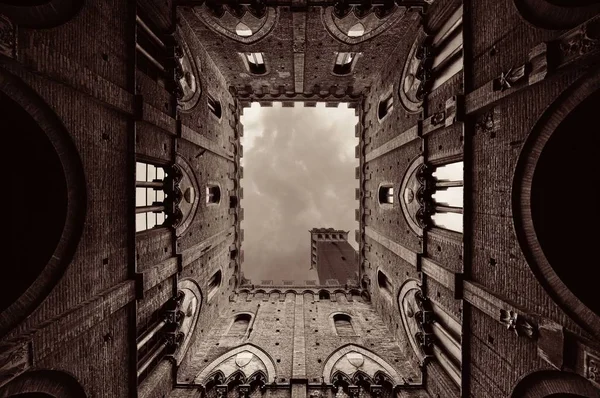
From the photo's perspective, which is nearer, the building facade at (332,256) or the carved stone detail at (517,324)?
the carved stone detail at (517,324)

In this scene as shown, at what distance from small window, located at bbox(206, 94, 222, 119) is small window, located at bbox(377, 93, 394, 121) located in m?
8.91

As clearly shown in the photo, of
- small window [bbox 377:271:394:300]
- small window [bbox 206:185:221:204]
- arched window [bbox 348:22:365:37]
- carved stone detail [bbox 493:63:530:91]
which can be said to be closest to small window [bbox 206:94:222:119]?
small window [bbox 206:185:221:204]

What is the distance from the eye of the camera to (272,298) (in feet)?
61.6

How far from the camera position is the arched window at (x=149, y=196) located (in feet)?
30.9

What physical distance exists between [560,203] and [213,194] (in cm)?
1371

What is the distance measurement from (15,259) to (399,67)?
49.5 ft

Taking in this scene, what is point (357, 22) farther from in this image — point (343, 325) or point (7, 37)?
point (343, 325)

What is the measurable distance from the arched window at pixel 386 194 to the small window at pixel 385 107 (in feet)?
12.3

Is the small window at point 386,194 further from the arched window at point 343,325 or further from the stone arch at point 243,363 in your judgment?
the stone arch at point 243,363

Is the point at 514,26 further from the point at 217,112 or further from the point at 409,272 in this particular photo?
the point at 217,112

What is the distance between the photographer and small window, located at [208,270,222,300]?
50.4 feet

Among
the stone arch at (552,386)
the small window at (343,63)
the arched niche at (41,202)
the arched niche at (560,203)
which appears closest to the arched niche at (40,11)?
the arched niche at (41,202)

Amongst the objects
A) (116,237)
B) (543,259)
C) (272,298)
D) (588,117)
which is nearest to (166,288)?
(116,237)

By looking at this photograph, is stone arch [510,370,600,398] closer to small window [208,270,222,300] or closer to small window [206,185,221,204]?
small window [208,270,222,300]
